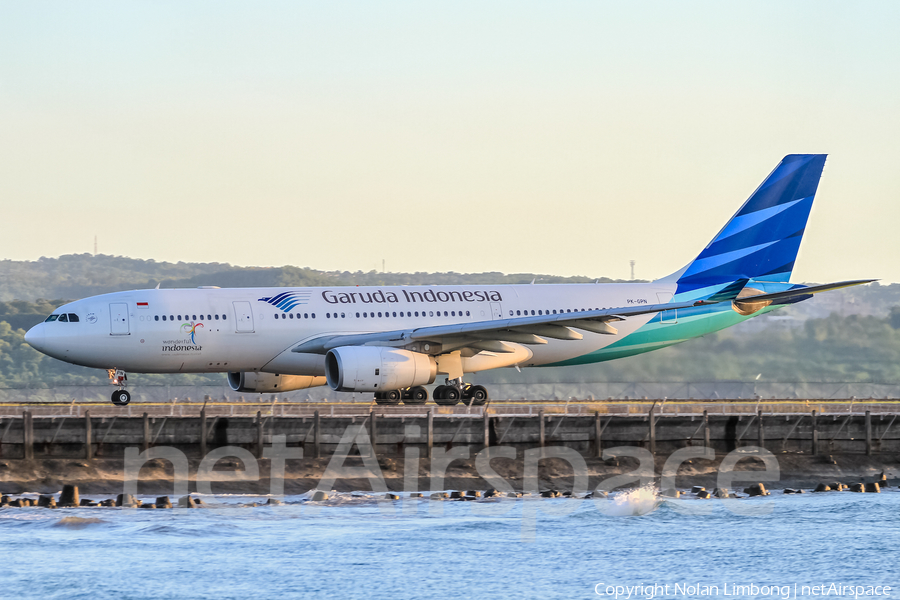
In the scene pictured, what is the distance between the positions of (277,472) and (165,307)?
810 cm

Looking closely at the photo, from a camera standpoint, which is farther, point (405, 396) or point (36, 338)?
point (405, 396)

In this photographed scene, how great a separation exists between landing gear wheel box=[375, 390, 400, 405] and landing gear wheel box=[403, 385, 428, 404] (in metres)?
0.40

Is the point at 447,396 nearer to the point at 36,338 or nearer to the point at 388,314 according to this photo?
the point at 388,314

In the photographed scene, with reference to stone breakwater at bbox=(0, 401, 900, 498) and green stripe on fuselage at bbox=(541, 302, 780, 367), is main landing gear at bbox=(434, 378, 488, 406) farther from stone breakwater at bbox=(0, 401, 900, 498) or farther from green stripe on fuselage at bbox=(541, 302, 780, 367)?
green stripe on fuselage at bbox=(541, 302, 780, 367)

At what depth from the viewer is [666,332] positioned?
44969 mm

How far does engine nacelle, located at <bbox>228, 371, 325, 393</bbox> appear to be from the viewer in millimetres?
42000

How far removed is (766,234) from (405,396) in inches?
652

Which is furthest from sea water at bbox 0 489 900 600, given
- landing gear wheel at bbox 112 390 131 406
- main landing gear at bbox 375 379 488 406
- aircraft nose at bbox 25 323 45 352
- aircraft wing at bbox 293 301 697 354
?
aircraft nose at bbox 25 323 45 352

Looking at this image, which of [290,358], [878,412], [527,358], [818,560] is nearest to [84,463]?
[290,358]

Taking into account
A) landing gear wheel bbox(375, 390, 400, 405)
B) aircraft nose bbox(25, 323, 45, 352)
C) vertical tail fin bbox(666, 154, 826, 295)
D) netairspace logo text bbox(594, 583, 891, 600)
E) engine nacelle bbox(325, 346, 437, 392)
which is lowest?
netairspace logo text bbox(594, 583, 891, 600)

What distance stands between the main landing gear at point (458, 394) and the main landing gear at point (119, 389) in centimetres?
1022

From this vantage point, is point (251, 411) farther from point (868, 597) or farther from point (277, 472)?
point (868, 597)

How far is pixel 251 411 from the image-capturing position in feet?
119

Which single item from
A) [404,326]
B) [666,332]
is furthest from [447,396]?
[666,332]
